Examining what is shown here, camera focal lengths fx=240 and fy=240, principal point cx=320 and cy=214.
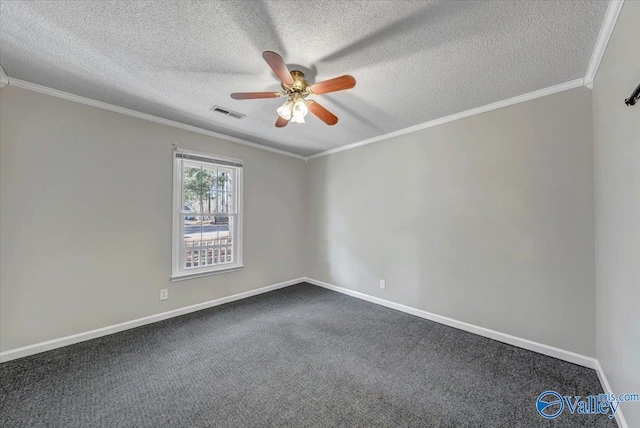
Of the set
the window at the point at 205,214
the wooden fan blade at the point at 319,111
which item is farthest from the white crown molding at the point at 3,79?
the wooden fan blade at the point at 319,111

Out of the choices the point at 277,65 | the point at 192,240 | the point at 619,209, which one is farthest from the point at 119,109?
the point at 619,209

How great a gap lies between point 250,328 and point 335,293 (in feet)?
5.46

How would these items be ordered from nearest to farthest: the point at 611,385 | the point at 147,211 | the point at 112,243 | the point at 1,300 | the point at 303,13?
1. the point at 303,13
2. the point at 611,385
3. the point at 1,300
4. the point at 112,243
5. the point at 147,211

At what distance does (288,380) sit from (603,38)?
333cm

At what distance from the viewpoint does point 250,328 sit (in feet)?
9.22

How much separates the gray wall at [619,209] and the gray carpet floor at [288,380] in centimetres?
41

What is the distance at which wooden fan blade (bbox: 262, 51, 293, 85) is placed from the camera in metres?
1.47

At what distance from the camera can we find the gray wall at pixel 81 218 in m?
2.20

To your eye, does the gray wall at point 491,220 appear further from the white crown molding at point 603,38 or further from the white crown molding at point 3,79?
the white crown molding at point 3,79

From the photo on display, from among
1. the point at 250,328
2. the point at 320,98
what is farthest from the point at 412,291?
the point at 320,98

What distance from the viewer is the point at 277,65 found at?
1592 mm

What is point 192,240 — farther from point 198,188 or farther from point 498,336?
point 498,336

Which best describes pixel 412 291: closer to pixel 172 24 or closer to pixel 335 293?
pixel 335 293

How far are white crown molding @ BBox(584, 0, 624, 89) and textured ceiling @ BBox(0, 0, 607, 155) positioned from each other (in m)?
0.04
